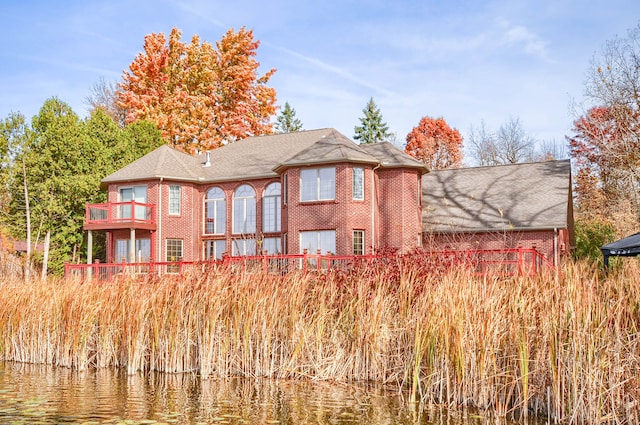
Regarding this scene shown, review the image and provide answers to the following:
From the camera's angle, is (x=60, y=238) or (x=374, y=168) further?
(x=60, y=238)

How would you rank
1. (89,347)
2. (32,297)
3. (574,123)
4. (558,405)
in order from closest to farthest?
(558,405) → (89,347) → (32,297) → (574,123)

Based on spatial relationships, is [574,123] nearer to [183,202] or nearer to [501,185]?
[501,185]

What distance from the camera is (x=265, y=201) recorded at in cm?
Answer: 2934

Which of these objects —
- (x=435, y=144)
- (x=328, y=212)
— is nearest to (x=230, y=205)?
(x=328, y=212)

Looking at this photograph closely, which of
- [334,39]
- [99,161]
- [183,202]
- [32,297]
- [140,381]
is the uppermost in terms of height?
[334,39]

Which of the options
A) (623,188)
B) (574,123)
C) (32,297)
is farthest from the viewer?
(574,123)

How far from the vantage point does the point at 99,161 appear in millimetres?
34062

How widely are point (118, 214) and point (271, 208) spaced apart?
701 cm

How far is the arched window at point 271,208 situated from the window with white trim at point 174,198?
13.7 ft

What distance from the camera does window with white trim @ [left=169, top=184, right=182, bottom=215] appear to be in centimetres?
3045

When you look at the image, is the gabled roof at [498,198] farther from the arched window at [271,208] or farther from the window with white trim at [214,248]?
the window with white trim at [214,248]

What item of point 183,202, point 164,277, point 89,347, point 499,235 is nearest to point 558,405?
point 164,277

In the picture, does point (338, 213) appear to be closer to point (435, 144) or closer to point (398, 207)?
point (398, 207)

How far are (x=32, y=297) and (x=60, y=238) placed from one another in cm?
2093
